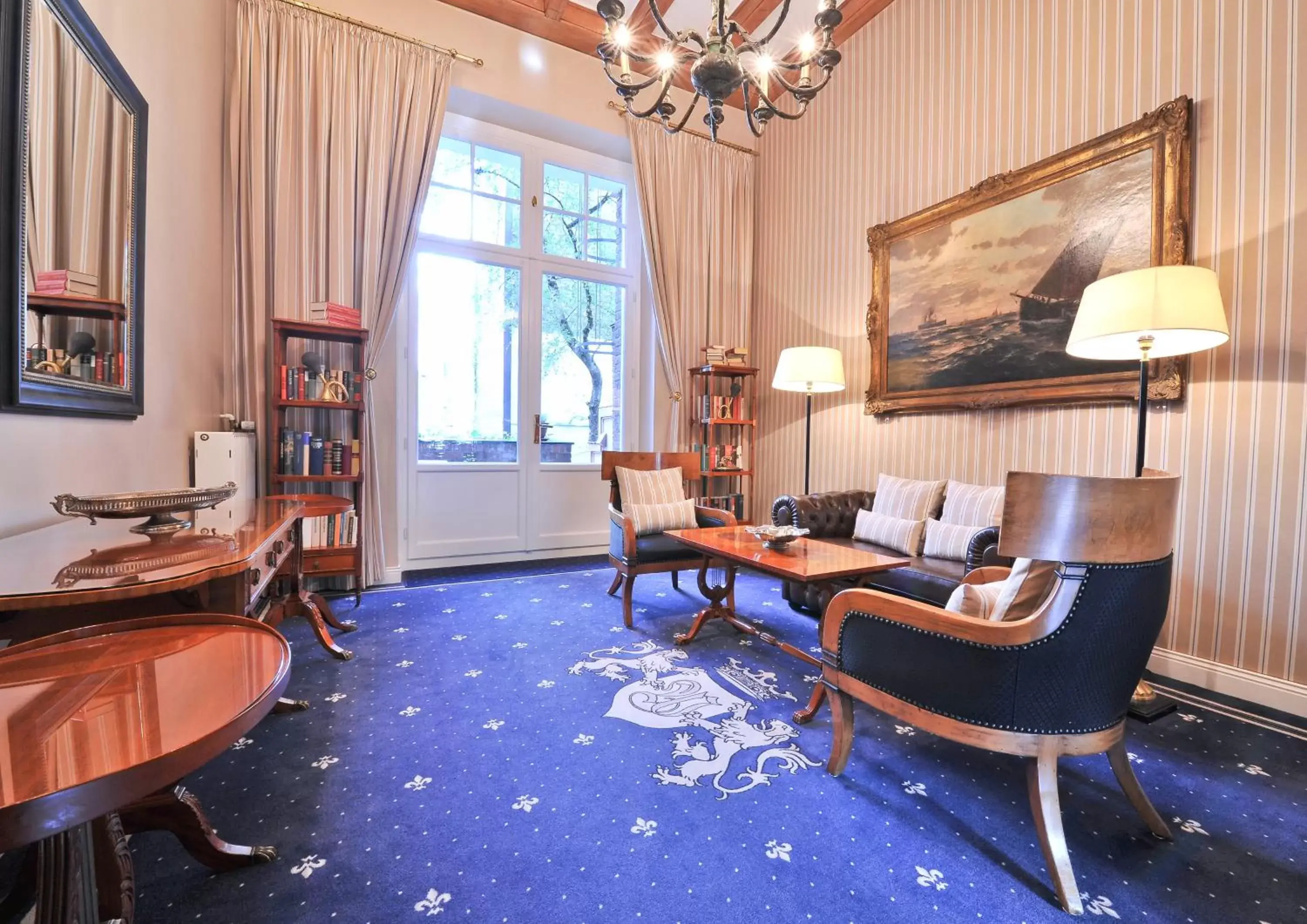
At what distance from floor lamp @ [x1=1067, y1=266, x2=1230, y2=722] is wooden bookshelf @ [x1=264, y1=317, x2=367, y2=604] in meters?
3.74

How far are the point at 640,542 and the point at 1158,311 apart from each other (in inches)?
98.7

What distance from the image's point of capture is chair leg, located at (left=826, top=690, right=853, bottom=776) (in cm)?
170

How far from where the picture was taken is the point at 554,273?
15.3 ft

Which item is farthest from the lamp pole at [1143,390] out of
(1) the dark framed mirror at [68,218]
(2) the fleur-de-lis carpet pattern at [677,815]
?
(1) the dark framed mirror at [68,218]

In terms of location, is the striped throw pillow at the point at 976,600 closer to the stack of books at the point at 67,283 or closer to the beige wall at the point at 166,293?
the beige wall at the point at 166,293

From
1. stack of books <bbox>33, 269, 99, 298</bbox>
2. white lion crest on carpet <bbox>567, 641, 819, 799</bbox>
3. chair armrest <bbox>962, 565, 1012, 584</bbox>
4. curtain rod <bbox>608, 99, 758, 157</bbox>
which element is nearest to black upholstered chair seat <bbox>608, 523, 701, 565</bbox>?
white lion crest on carpet <bbox>567, 641, 819, 799</bbox>

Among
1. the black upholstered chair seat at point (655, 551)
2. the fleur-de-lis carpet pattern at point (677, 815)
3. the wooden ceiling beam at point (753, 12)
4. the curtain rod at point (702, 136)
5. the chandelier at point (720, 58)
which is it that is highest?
the wooden ceiling beam at point (753, 12)

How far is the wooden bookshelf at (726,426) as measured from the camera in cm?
477

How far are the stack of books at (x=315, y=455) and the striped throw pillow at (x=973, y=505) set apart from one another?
3590 millimetres

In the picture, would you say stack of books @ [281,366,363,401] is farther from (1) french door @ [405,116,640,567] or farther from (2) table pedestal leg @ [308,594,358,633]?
(2) table pedestal leg @ [308,594,358,633]

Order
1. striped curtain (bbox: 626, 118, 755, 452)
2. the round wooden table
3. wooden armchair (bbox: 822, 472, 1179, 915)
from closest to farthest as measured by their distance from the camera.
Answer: the round wooden table
wooden armchair (bbox: 822, 472, 1179, 915)
striped curtain (bbox: 626, 118, 755, 452)

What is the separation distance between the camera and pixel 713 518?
3.53 m

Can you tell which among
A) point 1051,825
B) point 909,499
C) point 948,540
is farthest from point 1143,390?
point 1051,825

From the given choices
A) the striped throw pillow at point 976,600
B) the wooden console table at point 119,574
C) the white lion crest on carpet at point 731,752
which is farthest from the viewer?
the white lion crest on carpet at point 731,752
